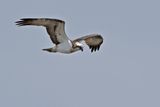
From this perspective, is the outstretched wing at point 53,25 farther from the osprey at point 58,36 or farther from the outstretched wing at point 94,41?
the outstretched wing at point 94,41

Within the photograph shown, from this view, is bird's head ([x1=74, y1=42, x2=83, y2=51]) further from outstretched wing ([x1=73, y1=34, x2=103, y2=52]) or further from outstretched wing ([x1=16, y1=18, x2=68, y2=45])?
outstretched wing ([x1=73, y1=34, x2=103, y2=52])

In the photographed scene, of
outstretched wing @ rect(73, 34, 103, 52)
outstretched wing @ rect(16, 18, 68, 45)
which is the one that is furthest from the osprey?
outstretched wing @ rect(73, 34, 103, 52)

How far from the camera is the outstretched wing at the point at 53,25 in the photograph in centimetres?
4388

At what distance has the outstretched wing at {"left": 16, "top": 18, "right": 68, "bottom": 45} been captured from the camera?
43875mm

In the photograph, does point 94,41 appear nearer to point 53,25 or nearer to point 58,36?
point 58,36

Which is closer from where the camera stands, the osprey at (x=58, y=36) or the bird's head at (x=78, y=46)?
the osprey at (x=58, y=36)

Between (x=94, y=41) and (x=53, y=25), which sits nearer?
(x=53, y=25)

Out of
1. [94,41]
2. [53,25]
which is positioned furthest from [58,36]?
[94,41]

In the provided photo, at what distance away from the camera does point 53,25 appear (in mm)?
44750

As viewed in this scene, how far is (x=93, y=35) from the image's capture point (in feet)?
154

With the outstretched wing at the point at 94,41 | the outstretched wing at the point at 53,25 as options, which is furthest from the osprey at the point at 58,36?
the outstretched wing at the point at 94,41

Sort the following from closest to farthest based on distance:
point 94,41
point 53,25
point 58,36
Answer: point 53,25
point 58,36
point 94,41

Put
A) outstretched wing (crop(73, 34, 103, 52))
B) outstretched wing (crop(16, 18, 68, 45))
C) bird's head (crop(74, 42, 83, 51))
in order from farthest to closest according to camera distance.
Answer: outstretched wing (crop(73, 34, 103, 52)) → bird's head (crop(74, 42, 83, 51)) → outstretched wing (crop(16, 18, 68, 45))

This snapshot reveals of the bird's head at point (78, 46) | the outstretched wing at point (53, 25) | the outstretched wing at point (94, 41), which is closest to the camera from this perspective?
the outstretched wing at point (53, 25)
